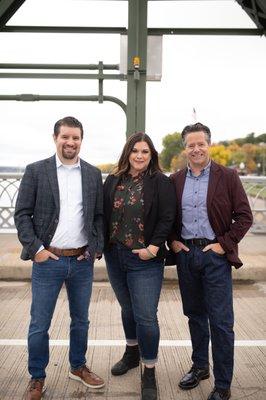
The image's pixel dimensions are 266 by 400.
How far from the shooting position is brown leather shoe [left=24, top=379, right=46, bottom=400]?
301 centimetres

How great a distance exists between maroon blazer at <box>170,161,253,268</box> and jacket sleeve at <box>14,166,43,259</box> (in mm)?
1220

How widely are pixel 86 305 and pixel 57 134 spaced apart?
1.28m

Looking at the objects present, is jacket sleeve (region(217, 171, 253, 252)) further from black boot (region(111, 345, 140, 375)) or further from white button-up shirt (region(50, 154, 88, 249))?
black boot (region(111, 345, 140, 375))

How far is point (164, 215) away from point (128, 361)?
1324mm

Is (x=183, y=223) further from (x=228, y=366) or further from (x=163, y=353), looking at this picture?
(x=163, y=353)

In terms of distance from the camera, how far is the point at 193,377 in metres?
3.31

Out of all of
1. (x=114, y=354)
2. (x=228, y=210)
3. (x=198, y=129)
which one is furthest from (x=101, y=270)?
(x=198, y=129)

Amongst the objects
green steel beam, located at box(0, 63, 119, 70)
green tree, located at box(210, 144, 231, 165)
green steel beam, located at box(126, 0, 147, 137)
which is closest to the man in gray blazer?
green steel beam, located at box(126, 0, 147, 137)

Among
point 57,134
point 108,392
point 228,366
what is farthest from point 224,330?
point 57,134

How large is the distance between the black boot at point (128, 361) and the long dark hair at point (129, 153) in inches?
57.4

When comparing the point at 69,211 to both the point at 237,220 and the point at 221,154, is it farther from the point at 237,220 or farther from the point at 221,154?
the point at 221,154

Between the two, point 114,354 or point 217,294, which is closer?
point 217,294

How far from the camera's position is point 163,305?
514 cm

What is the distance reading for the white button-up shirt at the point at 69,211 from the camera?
3055 millimetres
